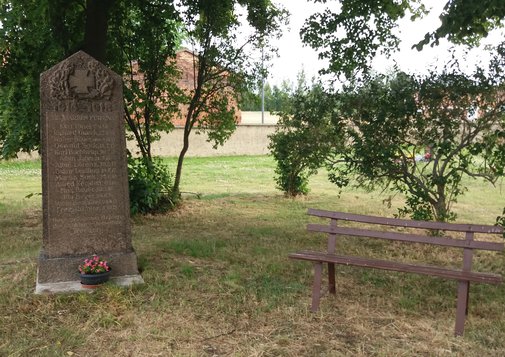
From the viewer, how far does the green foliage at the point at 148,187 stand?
10117 millimetres

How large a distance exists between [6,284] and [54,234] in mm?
704

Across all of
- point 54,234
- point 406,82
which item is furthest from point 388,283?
point 54,234

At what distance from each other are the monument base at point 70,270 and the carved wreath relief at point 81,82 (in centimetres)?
173

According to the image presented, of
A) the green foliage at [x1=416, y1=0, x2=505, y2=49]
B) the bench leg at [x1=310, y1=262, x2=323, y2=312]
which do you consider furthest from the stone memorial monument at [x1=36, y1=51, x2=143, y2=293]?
the green foliage at [x1=416, y1=0, x2=505, y2=49]

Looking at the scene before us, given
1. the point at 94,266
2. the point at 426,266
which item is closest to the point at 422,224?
the point at 426,266

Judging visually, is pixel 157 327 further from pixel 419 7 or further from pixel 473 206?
pixel 473 206

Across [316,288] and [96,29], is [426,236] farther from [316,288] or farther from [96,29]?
[96,29]

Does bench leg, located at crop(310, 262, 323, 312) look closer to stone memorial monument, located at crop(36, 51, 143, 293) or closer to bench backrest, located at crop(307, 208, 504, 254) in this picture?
bench backrest, located at crop(307, 208, 504, 254)

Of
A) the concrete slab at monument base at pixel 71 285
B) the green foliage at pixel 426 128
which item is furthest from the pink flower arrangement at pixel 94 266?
the green foliage at pixel 426 128

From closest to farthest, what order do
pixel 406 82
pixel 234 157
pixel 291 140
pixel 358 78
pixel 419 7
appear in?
pixel 406 82, pixel 358 78, pixel 291 140, pixel 419 7, pixel 234 157

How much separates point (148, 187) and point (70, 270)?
190 inches

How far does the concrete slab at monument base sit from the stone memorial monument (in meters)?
0.01

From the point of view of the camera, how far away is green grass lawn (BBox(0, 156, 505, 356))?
4.02m

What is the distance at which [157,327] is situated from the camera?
4.34 meters
